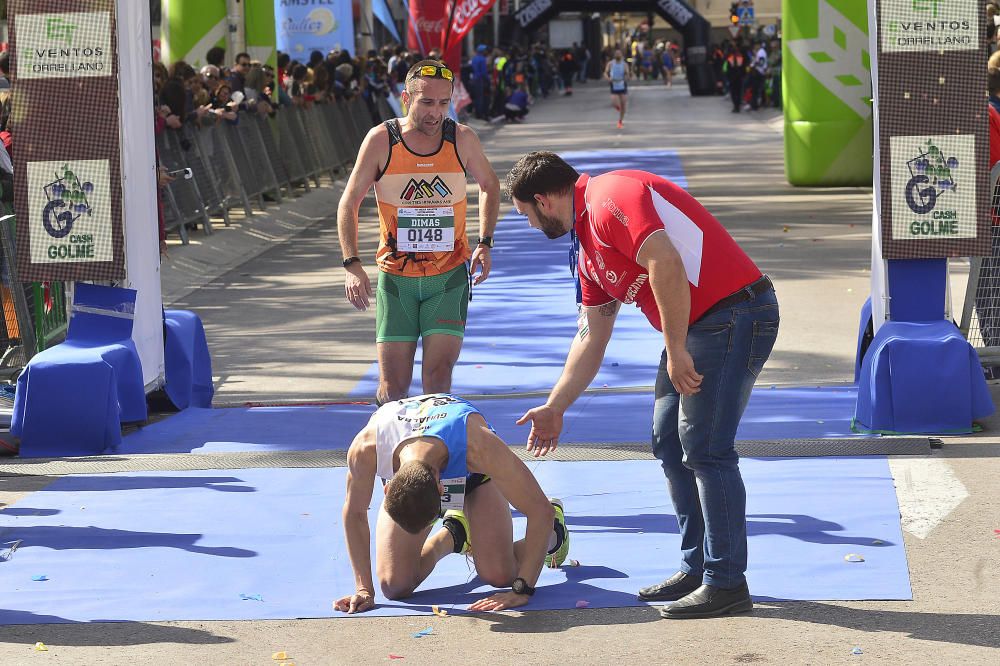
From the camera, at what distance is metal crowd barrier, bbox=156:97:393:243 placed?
16672 mm

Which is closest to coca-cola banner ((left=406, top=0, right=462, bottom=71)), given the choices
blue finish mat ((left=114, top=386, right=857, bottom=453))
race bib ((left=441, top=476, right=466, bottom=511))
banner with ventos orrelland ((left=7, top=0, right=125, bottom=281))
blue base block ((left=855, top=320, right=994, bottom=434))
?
Result: blue finish mat ((left=114, top=386, right=857, bottom=453))

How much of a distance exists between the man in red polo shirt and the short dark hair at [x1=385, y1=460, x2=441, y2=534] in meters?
0.48

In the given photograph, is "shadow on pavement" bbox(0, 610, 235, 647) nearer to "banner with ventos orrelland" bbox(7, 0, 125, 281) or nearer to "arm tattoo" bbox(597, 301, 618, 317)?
"arm tattoo" bbox(597, 301, 618, 317)

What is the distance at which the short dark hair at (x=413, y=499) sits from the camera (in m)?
4.78

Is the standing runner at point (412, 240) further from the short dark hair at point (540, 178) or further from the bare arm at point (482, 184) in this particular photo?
the short dark hair at point (540, 178)

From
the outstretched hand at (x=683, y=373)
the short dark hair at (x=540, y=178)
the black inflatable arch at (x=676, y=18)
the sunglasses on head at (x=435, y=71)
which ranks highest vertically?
the black inflatable arch at (x=676, y=18)

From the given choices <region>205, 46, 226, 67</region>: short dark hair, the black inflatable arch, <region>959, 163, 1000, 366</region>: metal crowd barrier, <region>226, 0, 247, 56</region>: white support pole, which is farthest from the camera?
the black inflatable arch

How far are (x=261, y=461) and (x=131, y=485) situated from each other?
0.68m

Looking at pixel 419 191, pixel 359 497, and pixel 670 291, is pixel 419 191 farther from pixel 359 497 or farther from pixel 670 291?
pixel 670 291

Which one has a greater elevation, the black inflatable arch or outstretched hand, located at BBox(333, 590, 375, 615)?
the black inflatable arch

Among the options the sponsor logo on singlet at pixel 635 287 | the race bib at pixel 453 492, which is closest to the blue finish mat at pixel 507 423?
the race bib at pixel 453 492

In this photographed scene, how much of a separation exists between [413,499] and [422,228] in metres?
2.22

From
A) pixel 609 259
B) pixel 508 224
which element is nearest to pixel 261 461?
pixel 609 259

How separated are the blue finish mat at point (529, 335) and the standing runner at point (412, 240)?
2642mm
